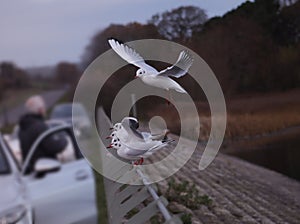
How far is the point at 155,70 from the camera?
299 centimetres

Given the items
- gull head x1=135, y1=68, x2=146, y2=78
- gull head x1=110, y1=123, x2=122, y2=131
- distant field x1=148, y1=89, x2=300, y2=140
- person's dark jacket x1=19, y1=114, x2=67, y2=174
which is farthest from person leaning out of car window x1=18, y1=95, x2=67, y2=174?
distant field x1=148, y1=89, x2=300, y2=140

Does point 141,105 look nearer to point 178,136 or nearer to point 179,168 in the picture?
point 178,136

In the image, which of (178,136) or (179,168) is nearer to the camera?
(178,136)

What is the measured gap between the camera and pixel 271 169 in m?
4.00

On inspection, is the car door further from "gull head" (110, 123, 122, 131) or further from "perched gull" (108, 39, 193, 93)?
"perched gull" (108, 39, 193, 93)

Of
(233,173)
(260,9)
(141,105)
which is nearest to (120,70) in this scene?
(141,105)

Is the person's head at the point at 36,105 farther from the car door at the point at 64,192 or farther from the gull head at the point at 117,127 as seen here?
the gull head at the point at 117,127

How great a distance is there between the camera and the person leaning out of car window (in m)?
3.12

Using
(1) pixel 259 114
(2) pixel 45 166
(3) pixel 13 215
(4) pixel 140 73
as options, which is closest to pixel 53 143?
(2) pixel 45 166

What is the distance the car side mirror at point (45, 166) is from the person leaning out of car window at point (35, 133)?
0.03 metres

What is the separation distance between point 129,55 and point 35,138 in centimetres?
75

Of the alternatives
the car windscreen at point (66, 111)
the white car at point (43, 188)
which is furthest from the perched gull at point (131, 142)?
the white car at point (43, 188)

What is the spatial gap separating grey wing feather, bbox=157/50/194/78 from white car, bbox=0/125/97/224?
2.77 ft

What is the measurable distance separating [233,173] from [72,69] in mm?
1425
